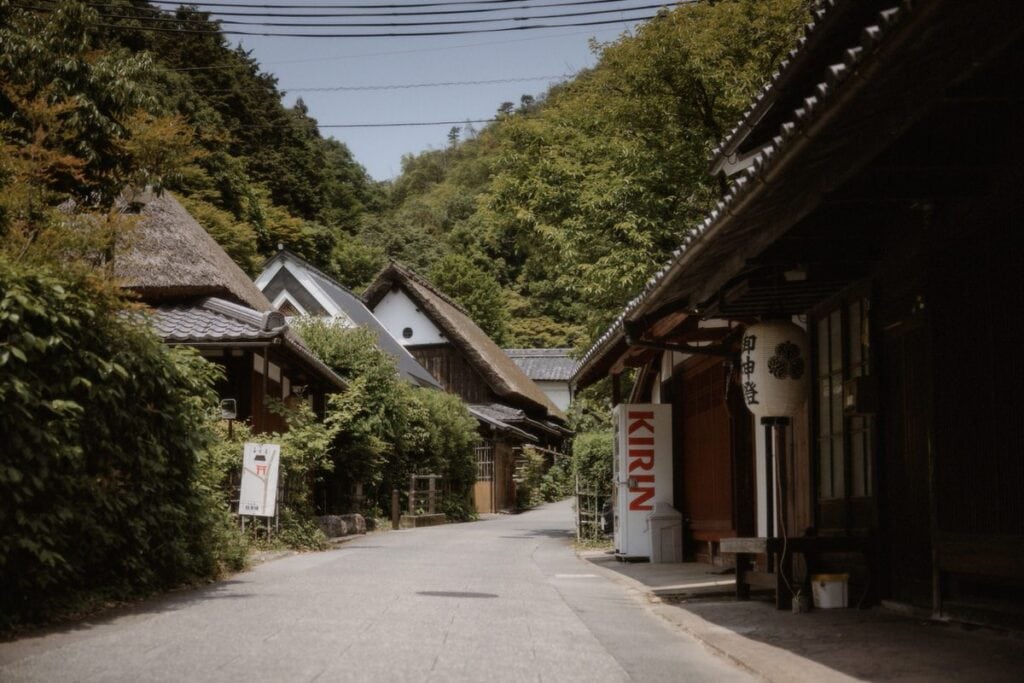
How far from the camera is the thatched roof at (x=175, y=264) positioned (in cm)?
1862

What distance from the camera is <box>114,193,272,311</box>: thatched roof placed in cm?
1862

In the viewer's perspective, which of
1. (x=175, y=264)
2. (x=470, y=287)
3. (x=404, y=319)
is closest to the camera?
(x=175, y=264)

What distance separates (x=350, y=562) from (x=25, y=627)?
7.11m

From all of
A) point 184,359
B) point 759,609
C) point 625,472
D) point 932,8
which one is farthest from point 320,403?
point 932,8

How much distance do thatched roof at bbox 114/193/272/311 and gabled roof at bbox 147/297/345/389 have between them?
0.28 m

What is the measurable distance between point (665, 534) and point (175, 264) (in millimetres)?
9848

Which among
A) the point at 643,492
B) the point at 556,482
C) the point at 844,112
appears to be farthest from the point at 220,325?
the point at 556,482

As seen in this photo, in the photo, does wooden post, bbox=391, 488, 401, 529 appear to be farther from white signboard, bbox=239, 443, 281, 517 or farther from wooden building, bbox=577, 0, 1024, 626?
wooden building, bbox=577, 0, 1024, 626

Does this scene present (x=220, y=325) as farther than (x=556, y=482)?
No

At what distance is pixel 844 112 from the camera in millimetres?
4641

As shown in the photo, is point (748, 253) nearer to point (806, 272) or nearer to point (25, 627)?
point (806, 272)

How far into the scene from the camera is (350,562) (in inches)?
551

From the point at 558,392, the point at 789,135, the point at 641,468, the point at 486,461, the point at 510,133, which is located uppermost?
the point at 510,133

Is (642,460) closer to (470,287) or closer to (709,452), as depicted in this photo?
(709,452)
